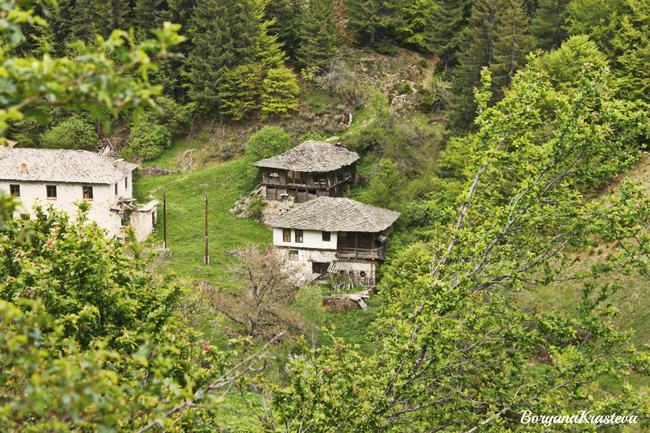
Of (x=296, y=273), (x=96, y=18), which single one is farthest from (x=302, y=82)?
(x=296, y=273)

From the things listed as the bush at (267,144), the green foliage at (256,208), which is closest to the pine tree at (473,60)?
the bush at (267,144)

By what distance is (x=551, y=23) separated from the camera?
40.6 m

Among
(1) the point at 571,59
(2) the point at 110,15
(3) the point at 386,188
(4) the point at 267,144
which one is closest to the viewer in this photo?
(1) the point at 571,59

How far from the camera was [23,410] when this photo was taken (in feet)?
11.5

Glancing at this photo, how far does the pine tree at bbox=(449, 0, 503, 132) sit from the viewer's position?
3784 cm

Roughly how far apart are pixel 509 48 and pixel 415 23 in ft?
66.5

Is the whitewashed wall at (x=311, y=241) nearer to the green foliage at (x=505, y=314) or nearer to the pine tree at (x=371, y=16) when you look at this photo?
the green foliage at (x=505, y=314)

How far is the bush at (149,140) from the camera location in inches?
1896

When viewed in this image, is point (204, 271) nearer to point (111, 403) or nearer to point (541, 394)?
point (541, 394)

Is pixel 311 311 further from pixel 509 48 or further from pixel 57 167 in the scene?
pixel 509 48

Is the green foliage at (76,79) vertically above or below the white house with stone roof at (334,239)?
above

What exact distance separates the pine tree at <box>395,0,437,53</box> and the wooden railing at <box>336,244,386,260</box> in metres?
29.8

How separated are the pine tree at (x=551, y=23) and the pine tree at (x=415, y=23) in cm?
1476

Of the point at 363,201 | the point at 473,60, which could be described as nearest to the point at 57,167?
the point at 363,201
